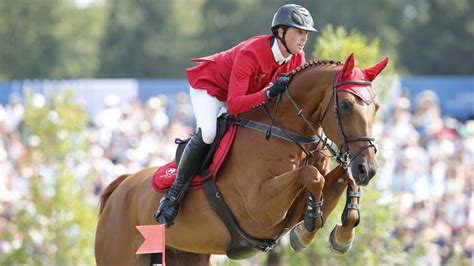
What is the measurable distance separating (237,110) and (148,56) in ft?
139

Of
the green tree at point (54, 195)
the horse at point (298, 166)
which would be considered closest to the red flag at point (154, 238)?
the horse at point (298, 166)

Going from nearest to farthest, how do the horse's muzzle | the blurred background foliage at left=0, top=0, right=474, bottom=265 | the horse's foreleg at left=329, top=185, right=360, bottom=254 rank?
the horse's muzzle < the horse's foreleg at left=329, top=185, right=360, bottom=254 < the blurred background foliage at left=0, top=0, right=474, bottom=265

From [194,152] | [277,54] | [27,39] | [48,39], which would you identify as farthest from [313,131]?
[48,39]

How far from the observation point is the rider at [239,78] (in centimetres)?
679

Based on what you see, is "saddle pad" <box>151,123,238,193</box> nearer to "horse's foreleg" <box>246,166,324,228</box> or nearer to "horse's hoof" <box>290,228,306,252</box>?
"horse's foreleg" <box>246,166,324,228</box>

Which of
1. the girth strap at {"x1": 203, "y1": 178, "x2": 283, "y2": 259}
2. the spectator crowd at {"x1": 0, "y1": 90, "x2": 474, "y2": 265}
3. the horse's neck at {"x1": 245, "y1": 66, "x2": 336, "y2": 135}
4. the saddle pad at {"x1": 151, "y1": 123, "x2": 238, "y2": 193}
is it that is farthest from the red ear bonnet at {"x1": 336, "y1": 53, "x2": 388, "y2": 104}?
the spectator crowd at {"x1": 0, "y1": 90, "x2": 474, "y2": 265}

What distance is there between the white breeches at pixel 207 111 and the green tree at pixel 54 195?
520 centimetres

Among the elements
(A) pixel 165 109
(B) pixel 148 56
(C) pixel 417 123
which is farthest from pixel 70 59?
(C) pixel 417 123

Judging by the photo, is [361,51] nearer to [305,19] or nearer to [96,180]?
[305,19]

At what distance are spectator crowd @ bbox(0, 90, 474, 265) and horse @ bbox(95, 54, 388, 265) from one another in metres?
3.35

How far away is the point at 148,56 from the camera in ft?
160

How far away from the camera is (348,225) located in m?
6.72

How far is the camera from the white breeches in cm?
718

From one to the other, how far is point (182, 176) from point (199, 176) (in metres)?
0.13
